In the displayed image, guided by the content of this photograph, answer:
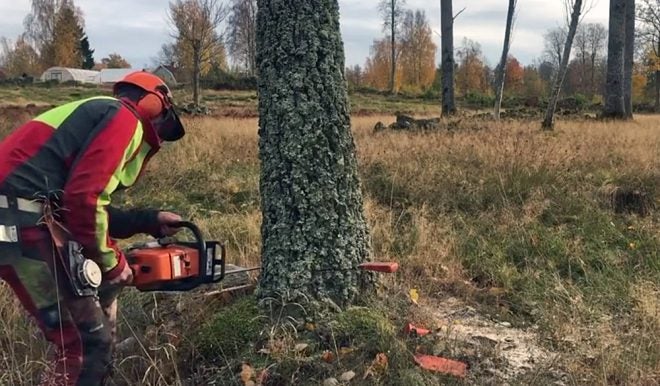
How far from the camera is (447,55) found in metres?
19.6

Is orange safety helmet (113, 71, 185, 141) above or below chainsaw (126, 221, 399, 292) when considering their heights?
above

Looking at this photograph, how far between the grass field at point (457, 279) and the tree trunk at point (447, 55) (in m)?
10.4

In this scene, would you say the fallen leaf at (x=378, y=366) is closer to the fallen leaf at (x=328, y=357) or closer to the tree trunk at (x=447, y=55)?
the fallen leaf at (x=328, y=357)

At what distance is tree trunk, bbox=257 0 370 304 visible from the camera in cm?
338

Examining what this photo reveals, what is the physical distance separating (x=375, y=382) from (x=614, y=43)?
16042 mm

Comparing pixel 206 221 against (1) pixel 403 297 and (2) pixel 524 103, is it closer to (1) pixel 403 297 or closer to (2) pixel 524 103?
(1) pixel 403 297

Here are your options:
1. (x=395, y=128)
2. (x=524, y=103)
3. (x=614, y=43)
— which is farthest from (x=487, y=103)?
(x=395, y=128)

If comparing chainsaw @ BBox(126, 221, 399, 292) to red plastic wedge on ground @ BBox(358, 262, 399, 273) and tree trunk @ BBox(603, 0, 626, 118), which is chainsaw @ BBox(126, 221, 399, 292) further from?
tree trunk @ BBox(603, 0, 626, 118)

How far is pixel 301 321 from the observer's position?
330cm

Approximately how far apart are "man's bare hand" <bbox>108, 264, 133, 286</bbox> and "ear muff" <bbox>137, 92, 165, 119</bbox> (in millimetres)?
741

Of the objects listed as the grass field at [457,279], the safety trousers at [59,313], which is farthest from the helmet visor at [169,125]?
the grass field at [457,279]

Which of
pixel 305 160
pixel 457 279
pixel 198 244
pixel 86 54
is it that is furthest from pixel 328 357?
pixel 86 54

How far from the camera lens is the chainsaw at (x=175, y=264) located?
A: 294cm

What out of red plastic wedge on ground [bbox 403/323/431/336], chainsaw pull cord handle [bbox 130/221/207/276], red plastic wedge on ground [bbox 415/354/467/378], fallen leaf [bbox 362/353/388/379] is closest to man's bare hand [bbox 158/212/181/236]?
chainsaw pull cord handle [bbox 130/221/207/276]
